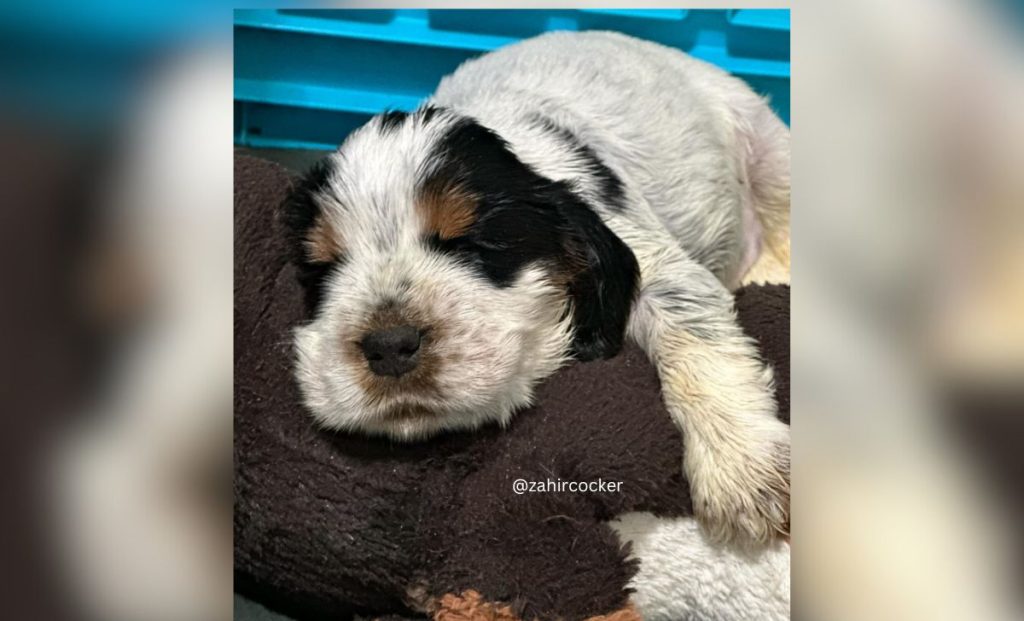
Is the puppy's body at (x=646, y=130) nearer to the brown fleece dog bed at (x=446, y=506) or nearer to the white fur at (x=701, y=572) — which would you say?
the brown fleece dog bed at (x=446, y=506)

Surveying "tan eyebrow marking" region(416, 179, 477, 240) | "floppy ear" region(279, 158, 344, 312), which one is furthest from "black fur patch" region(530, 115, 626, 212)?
"floppy ear" region(279, 158, 344, 312)

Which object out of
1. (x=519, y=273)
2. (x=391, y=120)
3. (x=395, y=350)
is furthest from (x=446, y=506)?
(x=391, y=120)

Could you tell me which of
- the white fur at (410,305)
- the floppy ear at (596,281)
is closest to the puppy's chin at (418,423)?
the white fur at (410,305)

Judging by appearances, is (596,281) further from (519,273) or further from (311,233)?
(311,233)

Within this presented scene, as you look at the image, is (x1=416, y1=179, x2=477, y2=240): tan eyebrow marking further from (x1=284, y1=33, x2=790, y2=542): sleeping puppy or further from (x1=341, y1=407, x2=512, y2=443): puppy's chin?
(x1=341, y1=407, x2=512, y2=443): puppy's chin
